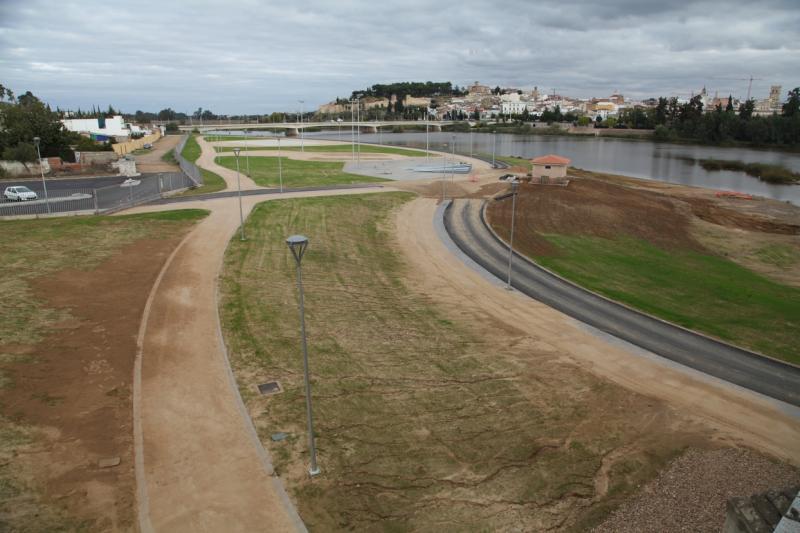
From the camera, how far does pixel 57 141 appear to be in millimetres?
70688

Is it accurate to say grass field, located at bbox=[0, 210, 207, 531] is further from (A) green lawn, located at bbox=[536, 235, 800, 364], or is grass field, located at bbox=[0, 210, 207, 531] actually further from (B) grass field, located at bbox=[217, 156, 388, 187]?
(A) green lawn, located at bbox=[536, 235, 800, 364]

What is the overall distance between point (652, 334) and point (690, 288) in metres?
9.70

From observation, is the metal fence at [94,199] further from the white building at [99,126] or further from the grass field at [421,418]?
the white building at [99,126]

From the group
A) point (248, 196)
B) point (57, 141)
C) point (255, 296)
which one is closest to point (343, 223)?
point (248, 196)

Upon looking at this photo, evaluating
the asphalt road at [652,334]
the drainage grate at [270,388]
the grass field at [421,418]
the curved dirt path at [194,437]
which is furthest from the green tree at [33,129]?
the drainage grate at [270,388]

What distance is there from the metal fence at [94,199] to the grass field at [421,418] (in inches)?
858

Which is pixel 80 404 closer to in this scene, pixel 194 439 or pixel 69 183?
pixel 194 439

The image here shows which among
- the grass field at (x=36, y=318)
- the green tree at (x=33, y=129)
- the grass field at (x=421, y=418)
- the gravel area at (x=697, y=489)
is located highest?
the green tree at (x=33, y=129)

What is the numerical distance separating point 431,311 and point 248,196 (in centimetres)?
2908

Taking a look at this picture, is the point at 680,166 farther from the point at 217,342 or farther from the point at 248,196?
the point at 217,342

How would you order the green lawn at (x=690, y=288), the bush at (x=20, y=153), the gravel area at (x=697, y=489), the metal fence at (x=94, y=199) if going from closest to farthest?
the gravel area at (x=697, y=489) → the green lawn at (x=690, y=288) → the metal fence at (x=94, y=199) → the bush at (x=20, y=153)

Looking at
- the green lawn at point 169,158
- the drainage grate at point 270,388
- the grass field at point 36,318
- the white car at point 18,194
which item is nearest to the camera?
the grass field at point 36,318

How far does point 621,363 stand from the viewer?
19.5m

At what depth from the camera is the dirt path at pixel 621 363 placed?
15539 mm
